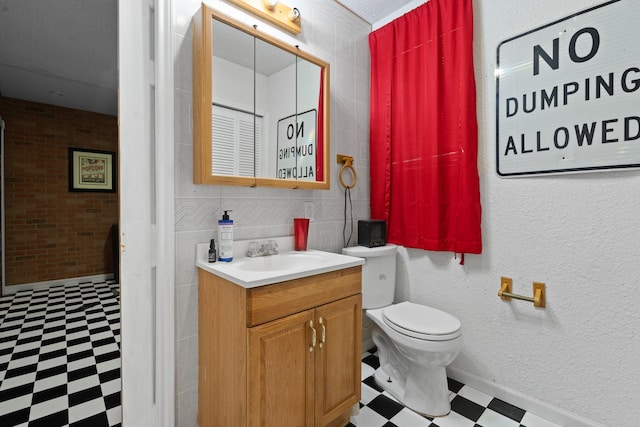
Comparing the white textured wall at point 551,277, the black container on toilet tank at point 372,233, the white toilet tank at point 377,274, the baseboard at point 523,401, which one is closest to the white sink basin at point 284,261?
the white toilet tank at point 377,274

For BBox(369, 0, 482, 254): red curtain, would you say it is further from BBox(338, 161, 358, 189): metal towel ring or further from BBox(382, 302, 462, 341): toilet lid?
BBox(382, 302, 462, 341): toilet lid

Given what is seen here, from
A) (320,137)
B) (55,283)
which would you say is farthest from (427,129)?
(55,283)

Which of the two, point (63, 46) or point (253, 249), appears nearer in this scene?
point (253, 249)

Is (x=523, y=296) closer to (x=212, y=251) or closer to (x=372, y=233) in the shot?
(x=372, y=233)

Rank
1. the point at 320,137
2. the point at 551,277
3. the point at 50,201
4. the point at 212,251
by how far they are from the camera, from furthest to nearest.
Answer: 1. the point at 50,201
2. the point at 320,137
3. the point at 551,277
4. the point at 212,251

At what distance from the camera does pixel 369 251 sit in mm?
1880

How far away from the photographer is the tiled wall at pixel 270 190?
133 centimetres

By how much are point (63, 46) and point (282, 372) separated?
3197 mm

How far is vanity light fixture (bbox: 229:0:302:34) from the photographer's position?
153 centimetres

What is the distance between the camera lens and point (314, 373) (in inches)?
49.6

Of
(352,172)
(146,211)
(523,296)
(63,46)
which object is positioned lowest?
(523,296)

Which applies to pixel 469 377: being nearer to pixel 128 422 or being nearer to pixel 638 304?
pixel 638 304

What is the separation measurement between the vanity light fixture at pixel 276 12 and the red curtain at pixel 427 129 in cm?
74

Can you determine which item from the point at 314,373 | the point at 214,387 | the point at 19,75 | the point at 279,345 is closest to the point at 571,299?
the point at 314,373
